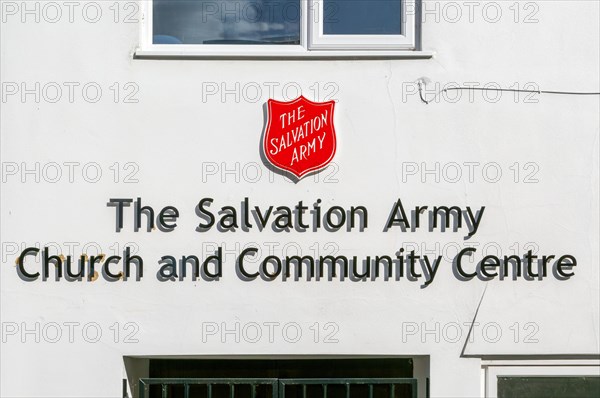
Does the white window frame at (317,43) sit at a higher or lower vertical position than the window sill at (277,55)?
higher

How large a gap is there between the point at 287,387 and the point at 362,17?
2353mm

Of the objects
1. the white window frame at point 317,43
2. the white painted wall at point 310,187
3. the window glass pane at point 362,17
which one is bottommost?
the white painted wall at point 310,187

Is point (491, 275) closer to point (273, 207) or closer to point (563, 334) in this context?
point (563, 334)

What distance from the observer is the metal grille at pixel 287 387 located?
6.16 m

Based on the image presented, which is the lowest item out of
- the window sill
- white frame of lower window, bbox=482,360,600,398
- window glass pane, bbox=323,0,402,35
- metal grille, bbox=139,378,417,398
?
metal grille, bbox=139,378,417,398

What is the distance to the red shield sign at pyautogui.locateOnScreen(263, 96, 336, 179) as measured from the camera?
237 inches

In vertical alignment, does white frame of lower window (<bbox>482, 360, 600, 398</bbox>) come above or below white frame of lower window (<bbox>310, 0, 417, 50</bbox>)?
below

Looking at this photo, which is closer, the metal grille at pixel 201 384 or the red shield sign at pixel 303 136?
the red shield sign at pixel 303 136

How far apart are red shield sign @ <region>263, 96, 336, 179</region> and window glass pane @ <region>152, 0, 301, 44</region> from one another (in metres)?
0.47

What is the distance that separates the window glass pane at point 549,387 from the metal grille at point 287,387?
Result: 0.56 metres

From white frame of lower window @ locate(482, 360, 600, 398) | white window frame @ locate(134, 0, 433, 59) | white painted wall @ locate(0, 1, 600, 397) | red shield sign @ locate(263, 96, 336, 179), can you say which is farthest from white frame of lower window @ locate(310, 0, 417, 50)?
white frame of lower window @ locate(482, 360, 600, 398)

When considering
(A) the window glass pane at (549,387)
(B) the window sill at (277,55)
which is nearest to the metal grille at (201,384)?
(A) the window glass pane at (549,387)

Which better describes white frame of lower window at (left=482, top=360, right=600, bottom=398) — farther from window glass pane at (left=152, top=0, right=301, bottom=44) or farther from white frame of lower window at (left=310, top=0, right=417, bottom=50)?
window glass pane at (left=152, top=0, right=301, bottom=44)

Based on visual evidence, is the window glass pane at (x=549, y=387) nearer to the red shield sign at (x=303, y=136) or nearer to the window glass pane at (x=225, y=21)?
the red shield sign at (x=303, y=136)
